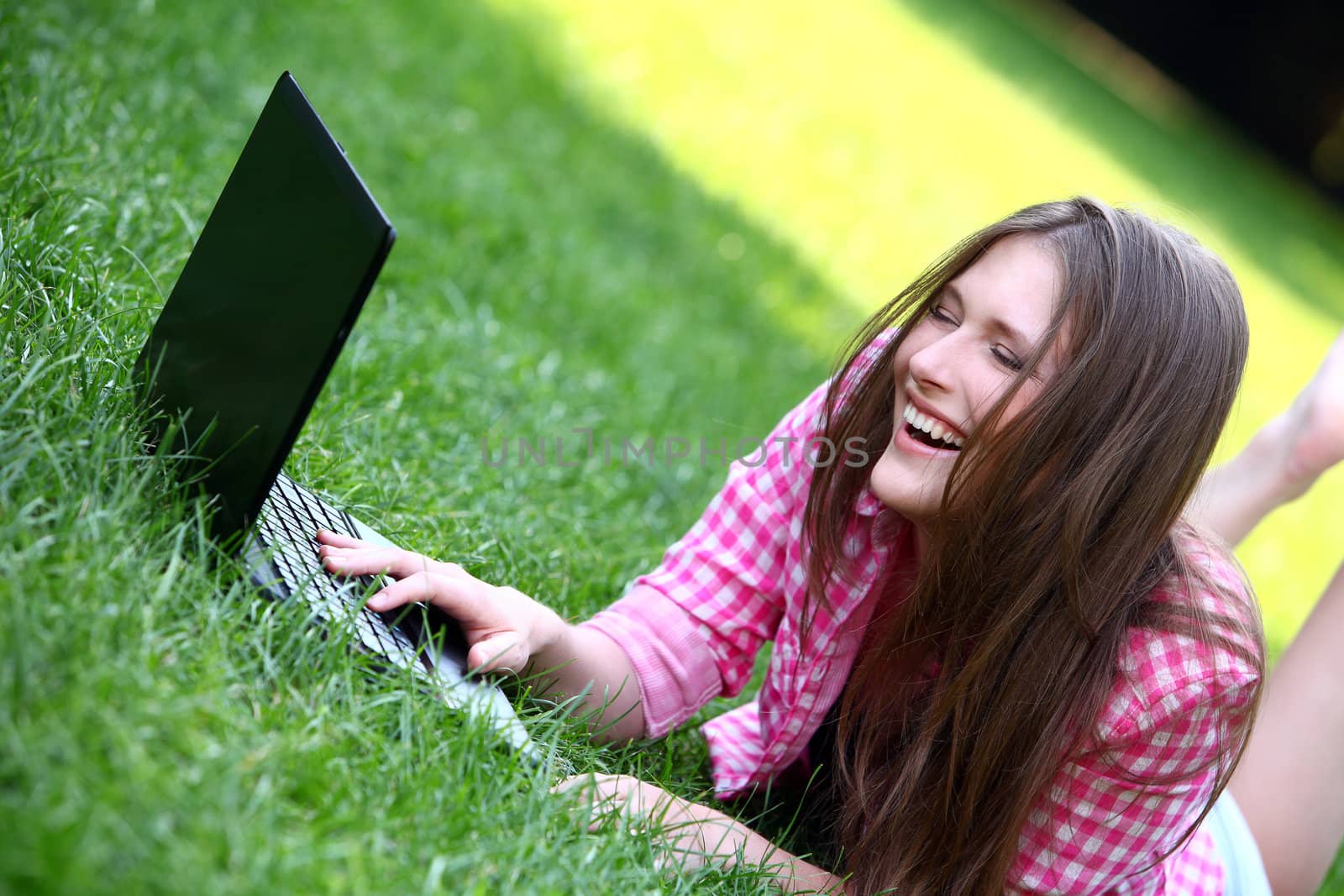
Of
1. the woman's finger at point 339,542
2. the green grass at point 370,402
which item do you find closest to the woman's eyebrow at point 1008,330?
the green grass at point 370,402

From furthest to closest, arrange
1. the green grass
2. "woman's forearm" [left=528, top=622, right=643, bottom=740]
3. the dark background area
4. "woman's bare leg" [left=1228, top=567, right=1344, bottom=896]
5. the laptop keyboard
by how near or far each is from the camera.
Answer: the dark background area < "woman's bare leg" [left=1228, top=567, right=1344, bottom=896] < "woman's forearm" [left=528, top=622, right=643, bottom=740] < the laptop keyboard < the green grass

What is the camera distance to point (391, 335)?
3.12 m

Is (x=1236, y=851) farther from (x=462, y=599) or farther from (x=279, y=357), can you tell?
(x=279, y=357)

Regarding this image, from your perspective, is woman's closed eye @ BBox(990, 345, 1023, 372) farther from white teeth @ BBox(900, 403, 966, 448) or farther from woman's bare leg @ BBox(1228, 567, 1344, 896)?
woman's bare leg @ BBox(1228, 567, 1344, 896)

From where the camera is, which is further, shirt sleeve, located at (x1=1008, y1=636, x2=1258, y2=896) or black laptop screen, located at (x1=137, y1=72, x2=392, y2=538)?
shirt sleeve, located at (x1=1008, y1=636, x2=1258, y2=896)

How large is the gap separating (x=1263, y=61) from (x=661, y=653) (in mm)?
16949

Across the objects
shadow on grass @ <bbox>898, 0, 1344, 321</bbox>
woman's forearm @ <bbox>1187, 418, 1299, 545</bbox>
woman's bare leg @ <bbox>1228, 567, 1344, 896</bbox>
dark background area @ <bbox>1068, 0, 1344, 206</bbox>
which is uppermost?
dark background area @ <bbox>1068, 0, 1344, 206</bbox>

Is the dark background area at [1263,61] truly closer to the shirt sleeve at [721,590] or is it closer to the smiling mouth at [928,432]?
the shirt sleeve at [721,590]

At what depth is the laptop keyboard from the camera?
1.61m

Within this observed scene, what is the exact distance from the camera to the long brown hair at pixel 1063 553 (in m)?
1.74

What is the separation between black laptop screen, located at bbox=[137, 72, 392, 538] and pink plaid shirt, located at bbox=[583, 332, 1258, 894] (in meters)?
0.76

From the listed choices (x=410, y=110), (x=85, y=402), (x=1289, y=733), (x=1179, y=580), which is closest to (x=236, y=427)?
(x=85, y=402)

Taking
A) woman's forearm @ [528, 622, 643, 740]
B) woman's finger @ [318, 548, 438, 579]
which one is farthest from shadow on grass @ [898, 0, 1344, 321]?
woman's finger @ [318, 548, 438, 579]

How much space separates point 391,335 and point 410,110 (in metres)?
1.83
